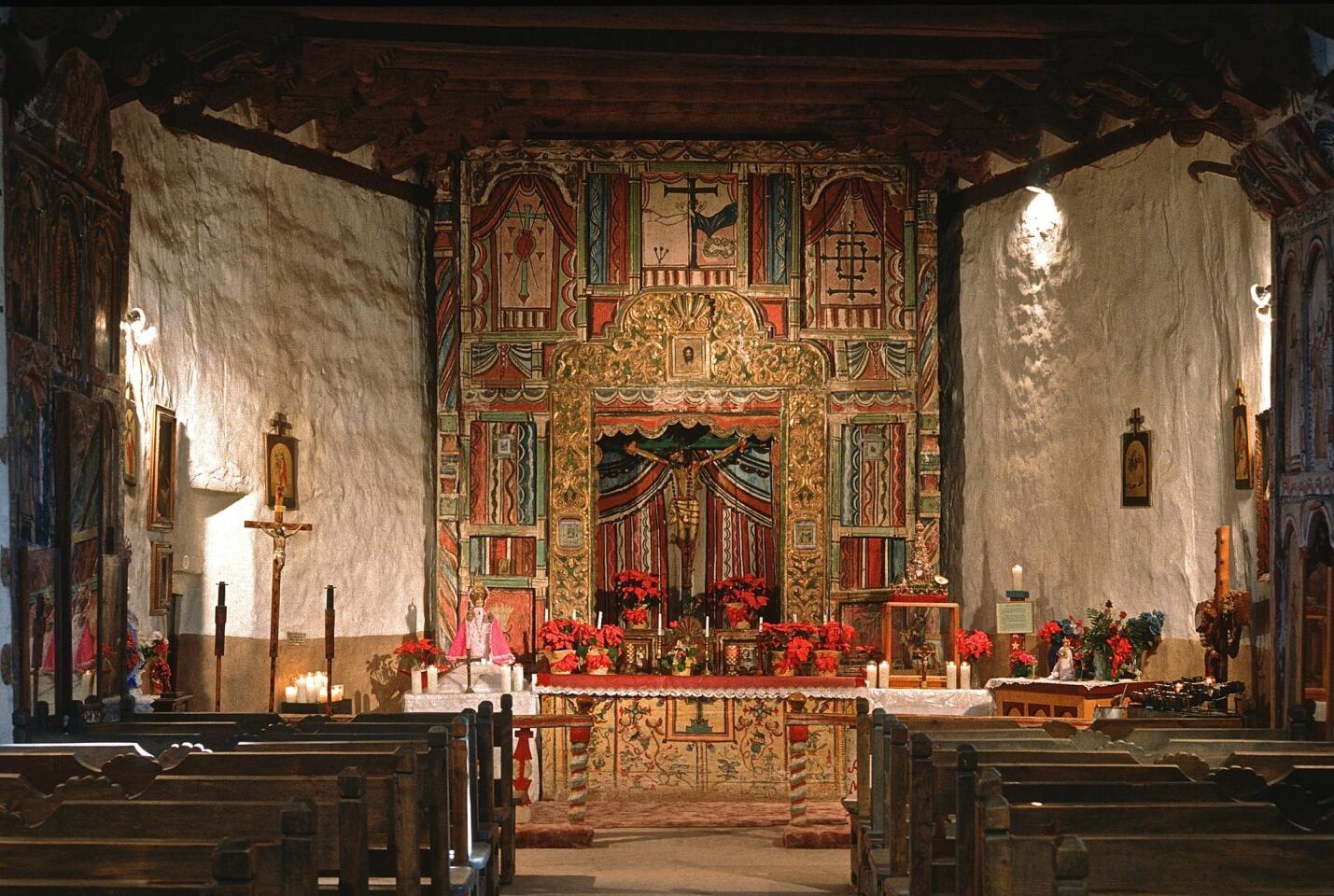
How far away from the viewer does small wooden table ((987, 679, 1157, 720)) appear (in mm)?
12352

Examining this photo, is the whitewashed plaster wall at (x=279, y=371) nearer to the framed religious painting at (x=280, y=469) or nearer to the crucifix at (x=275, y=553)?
the framed religious painting at (x=280, y=469)

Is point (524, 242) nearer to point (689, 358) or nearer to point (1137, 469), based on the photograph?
point (689, 358)

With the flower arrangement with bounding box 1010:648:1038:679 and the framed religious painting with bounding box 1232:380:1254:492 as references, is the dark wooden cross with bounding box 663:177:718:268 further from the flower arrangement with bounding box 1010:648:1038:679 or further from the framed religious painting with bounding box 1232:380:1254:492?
the framed religious painting with bounding box 1232:380:1254:492

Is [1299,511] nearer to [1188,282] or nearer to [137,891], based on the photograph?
[1188,282]

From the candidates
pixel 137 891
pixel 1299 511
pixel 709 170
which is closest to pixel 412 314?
pixel 709 170

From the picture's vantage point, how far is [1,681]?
28.7ft

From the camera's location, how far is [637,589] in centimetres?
1523

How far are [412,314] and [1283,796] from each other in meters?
10.5

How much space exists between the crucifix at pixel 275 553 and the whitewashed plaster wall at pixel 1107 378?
625cm

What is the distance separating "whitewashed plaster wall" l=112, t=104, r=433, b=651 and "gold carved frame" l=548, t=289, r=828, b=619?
134cm

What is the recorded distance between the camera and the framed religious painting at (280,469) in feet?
45.3

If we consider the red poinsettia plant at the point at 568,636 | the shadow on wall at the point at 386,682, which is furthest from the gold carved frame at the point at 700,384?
the shadow on wall at the point at 386,682

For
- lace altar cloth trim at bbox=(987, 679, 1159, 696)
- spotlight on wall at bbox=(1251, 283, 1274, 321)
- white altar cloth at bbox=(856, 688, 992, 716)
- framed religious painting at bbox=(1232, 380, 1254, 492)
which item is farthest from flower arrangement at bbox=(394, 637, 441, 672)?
spotlight on wall at bbox=(1251, 283, 1274, 321)

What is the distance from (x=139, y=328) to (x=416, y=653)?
430cm
